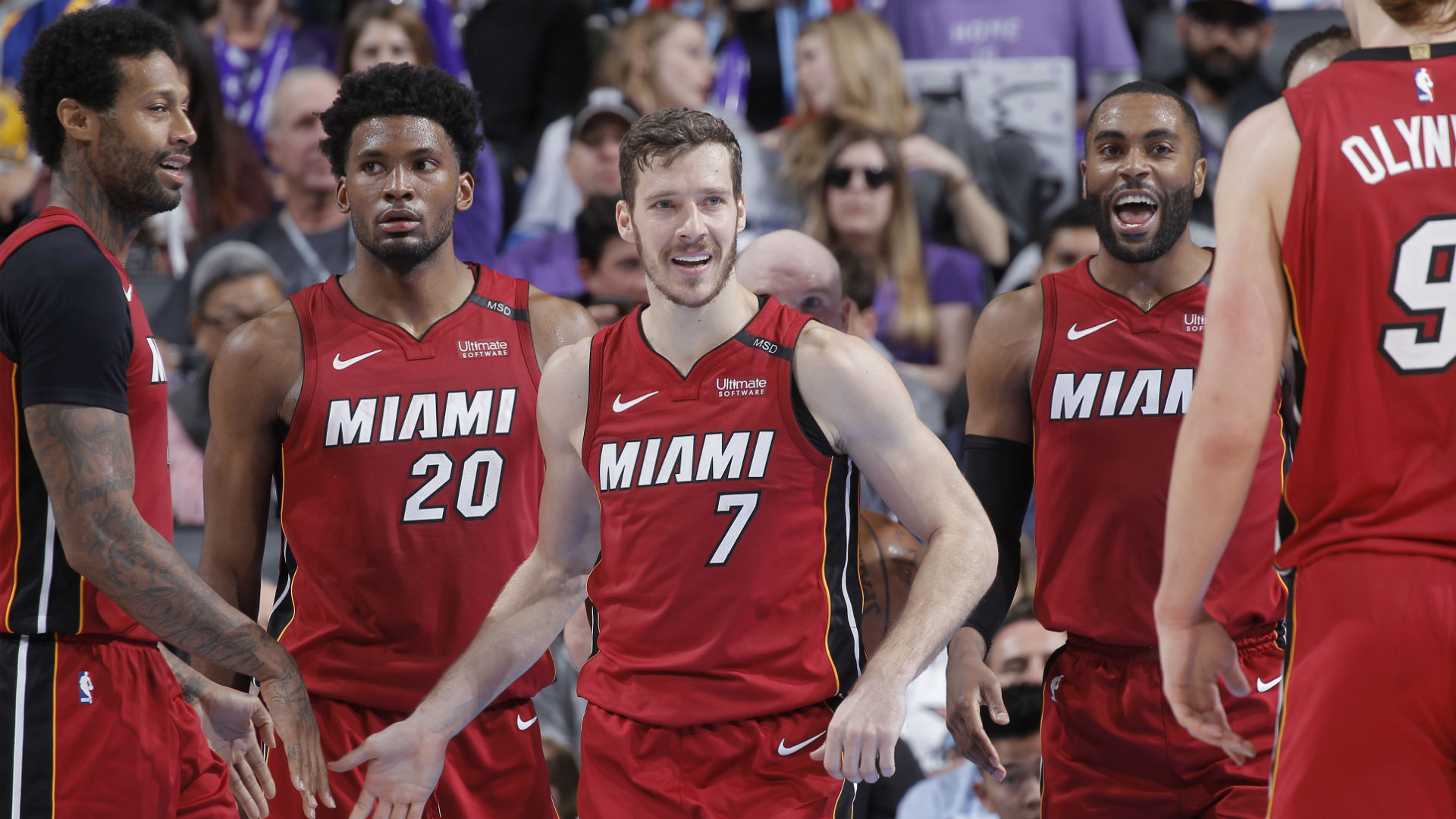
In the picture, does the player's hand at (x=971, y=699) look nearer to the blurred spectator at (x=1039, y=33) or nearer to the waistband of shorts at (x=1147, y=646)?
the waistband of shorts at (x=1147, y=646)

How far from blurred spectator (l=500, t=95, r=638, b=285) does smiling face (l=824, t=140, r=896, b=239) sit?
3.87 feet

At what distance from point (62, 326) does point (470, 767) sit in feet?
5.25

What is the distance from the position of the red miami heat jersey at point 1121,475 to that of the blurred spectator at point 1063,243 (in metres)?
3.05

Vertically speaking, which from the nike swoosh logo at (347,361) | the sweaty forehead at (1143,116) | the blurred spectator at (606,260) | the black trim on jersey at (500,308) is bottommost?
the blurred spectator at (606,260)

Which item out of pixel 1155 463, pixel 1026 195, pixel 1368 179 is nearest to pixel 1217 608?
pixel 1155 463

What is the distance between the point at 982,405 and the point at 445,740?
5.92ft

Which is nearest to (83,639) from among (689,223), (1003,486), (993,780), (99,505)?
(99,505)

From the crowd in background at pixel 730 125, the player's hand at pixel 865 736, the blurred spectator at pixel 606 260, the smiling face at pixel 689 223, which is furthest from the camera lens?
the crowd in background at pixel 730 125

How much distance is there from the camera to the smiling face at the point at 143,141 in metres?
3.96

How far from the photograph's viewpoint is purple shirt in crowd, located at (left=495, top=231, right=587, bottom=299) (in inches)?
313

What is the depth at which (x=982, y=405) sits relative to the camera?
4.40 metres

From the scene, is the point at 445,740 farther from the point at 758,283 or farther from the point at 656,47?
the point at 656,47

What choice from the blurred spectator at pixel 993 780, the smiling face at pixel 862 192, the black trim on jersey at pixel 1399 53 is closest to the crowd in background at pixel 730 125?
the smiling face at pixel 862 192

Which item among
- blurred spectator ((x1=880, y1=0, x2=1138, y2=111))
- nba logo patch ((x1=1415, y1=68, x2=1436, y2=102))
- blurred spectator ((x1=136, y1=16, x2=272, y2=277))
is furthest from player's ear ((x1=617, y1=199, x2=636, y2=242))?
blurred spectator ((x1=880, y1=0, x2=1138, y2=111))
